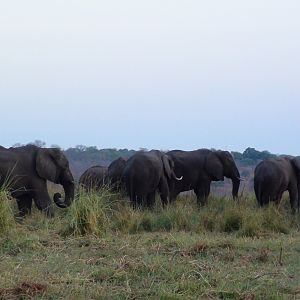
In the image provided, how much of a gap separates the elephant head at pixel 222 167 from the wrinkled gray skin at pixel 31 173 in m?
4.54

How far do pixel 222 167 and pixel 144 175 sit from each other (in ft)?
10.3

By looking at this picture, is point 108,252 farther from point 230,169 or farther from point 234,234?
point 230,169

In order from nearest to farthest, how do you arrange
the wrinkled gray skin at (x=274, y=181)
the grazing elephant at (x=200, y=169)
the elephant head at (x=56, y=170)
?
the elephant head at (x=56, y=170) → the wrinkled gray skin at (x=274, y=181) → the grazing elephant at (x=200, y=169)

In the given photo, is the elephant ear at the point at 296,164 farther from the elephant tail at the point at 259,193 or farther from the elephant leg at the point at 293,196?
the elephant tail at the point at 259,193

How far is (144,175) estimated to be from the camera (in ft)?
48.0

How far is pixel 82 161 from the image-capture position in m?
34.6

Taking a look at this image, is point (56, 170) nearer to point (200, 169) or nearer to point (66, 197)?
point (66, 197)

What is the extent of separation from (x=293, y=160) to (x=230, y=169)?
71.6 inches

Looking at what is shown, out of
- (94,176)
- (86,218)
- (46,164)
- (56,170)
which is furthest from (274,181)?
(86,218)

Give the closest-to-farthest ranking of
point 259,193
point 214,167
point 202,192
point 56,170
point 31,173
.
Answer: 1. point 31,173
2. point 56,170
3. point 259,193
4. point 202,192
5. point 214,167

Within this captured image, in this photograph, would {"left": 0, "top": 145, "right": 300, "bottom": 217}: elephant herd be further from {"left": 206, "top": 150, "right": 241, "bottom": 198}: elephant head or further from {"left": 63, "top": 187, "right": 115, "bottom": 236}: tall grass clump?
{"left": 63, "top": 187, "right": 115, "bottom": 236}: tall grass clump

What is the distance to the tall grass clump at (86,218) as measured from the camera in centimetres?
938

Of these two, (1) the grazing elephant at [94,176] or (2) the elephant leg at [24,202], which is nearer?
(2) the elephant leg at [24,202]

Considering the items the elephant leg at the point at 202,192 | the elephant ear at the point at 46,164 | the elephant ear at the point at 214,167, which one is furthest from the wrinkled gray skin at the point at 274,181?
the elephant ear at the point at 46,164
